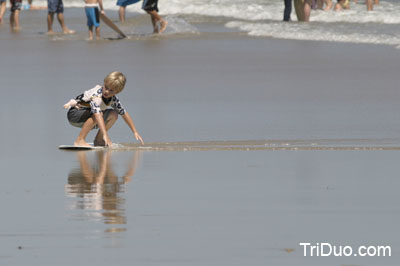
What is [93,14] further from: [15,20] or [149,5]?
[15,20]

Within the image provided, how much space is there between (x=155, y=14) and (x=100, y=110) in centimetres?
1492

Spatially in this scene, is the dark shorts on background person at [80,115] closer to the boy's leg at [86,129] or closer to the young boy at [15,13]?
the boy's leg at [86,129]

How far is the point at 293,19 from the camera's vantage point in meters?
34.1

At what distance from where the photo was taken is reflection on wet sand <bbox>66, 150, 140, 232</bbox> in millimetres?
6581

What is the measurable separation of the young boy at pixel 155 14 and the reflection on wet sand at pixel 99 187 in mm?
15139

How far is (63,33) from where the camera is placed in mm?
24875

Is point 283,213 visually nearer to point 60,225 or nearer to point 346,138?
point 60,225

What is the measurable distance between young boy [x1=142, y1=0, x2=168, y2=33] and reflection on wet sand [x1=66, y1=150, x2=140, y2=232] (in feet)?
49.7

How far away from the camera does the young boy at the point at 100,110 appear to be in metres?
9.05

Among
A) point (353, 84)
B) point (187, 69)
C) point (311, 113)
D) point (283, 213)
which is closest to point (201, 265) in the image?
point (283, 213)

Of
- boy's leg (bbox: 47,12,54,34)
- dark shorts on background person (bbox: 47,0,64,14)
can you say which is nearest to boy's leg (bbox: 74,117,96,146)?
boy's leg (bbox: 47,12,54,34)

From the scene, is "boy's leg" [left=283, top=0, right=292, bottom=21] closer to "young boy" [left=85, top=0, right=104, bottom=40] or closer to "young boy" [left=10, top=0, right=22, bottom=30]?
"young boy" [left=10, top=0, right=22, bottom=30]

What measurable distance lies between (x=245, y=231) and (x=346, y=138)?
12.1 feet

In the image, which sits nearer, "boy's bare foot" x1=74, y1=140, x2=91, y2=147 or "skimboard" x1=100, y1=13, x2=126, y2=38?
"boy's bare foot" x1=74, y1=140, x2=91, y2=147
